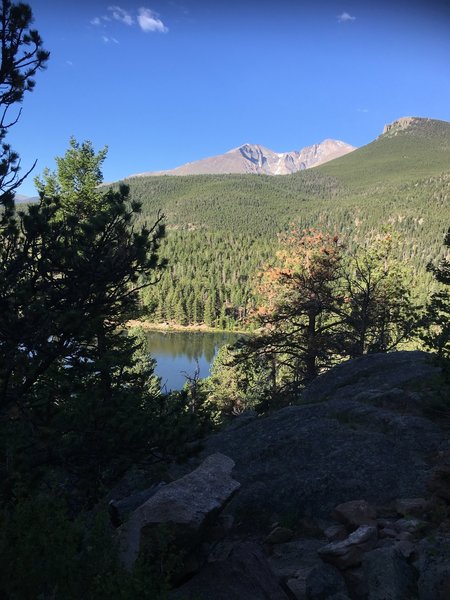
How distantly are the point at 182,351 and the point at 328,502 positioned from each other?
12538cm

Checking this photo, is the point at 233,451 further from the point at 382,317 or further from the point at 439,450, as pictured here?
the point at 382,317

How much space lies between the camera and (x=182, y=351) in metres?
131

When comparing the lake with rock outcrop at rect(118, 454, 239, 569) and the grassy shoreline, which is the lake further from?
rock outcrop at rect(118, 454, 239, 569)

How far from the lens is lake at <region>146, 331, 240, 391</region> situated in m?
105

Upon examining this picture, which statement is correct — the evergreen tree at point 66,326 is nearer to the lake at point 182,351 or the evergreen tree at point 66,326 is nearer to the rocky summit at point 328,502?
the rocky summit at point 328,502

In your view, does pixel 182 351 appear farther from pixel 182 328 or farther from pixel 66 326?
pixel 66 326

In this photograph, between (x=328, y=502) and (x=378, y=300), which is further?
(x=378, y=300)

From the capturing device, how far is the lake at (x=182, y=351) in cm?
10509

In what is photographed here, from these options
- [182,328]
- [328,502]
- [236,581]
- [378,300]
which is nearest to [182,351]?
[182,328]

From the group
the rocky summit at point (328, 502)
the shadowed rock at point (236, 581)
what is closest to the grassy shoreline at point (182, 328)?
the rocky summit at point (328, 502)

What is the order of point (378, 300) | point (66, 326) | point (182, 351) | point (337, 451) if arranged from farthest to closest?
point (182, 351) → point (378, 300) → point (337, 451) → point (66, 326)

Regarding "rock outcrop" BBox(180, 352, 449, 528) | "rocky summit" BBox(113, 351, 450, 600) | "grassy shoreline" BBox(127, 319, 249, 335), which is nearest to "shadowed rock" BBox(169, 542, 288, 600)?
"rocky summit" BBox(113, 351, 450, 600)

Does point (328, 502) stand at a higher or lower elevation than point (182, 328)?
higher

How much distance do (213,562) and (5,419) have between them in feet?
13.0
